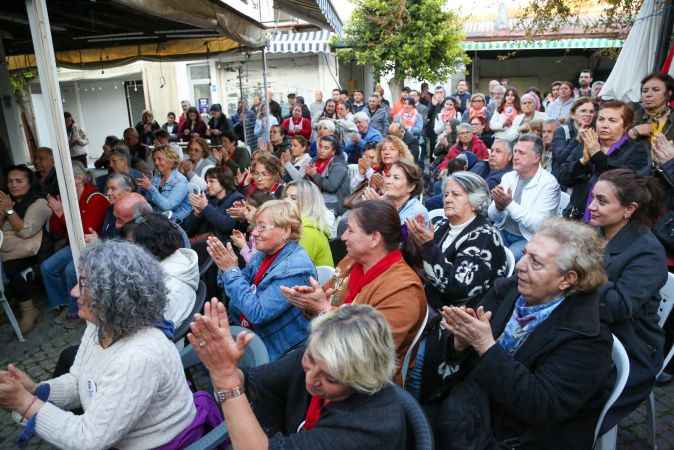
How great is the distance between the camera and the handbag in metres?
3.31

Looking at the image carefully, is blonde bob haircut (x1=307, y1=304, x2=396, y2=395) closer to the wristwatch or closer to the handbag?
the wristwatch

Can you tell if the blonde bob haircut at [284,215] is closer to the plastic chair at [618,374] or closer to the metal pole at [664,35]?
the plastic chair at [618,374]

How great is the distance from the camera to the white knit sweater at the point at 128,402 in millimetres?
1771

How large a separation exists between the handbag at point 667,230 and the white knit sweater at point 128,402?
3097 millimetres

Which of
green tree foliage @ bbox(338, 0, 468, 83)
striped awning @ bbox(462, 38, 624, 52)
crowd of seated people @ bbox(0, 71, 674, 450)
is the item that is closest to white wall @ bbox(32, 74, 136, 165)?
green tree foliage @ bbox(338, 0, 468, 83)

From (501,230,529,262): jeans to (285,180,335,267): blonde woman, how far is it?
143cm

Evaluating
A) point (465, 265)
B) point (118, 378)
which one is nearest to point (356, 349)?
point (118, 378)

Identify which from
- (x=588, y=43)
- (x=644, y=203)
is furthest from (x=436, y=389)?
(x=588, y=43)

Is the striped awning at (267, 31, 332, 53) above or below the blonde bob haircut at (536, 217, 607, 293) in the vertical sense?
above

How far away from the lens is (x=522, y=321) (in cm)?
218

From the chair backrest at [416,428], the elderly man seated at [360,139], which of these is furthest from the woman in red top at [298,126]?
the chair backrest at [416,428]

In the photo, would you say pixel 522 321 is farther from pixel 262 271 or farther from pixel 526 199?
pixel 526 199

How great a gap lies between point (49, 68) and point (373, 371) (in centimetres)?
268

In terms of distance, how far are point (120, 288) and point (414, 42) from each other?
1361cm
